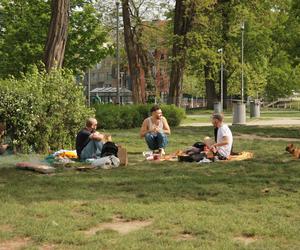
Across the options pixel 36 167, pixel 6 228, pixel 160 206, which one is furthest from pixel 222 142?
pixel 6 228

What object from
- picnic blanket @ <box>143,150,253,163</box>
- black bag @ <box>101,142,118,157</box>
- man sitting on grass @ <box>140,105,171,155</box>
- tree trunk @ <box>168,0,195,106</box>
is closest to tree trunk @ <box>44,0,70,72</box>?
man sitting on grass @ <box>140,105,171,155</box>

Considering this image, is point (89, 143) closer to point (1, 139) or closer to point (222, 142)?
point (1, 139)

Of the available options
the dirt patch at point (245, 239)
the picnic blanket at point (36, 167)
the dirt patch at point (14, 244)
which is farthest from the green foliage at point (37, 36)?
the dirt patch at point (245, 239)

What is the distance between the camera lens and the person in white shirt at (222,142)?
441 inches

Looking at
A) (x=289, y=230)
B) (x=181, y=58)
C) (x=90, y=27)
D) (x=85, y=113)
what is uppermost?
(x=90, y=27)

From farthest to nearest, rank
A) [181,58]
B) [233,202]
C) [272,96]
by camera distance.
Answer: [272,96]
[181,58]
[233,202]

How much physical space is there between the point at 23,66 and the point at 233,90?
29.7 meters

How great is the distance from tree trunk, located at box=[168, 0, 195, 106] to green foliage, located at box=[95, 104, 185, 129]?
95.2 inches

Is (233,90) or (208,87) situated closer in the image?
(208,87)

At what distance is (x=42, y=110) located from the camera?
42.0 feet

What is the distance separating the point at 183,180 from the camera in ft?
28.9

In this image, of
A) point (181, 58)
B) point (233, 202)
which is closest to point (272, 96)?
point (181, 58)

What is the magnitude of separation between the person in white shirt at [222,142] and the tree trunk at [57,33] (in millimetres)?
6209

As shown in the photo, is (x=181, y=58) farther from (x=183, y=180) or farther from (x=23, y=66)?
(x=183, y=180)
